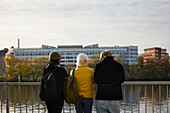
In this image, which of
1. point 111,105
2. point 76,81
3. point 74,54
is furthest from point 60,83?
point 74,54

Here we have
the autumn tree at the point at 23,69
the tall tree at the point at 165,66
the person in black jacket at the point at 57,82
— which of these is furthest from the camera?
the tall tree at the point at 165,66

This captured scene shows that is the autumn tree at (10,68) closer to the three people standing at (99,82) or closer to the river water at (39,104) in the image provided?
the river water at (39,104)

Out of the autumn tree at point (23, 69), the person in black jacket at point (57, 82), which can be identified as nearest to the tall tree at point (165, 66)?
the autumn tree at point (23, 69)

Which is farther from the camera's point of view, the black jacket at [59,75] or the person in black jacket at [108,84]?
the black jacket at [59,75]

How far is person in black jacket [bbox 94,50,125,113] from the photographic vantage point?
577 centimetres

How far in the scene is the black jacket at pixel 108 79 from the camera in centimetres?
576

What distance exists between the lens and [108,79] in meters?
5.78

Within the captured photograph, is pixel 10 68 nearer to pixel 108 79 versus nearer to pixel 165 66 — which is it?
pixel 165 66

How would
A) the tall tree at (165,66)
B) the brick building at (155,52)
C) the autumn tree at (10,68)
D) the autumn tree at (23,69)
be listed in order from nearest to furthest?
the autumn tree at (10,68)
the autumn tree at (23,69)
the tall tree at (165,66)
the brick building at (155,52)

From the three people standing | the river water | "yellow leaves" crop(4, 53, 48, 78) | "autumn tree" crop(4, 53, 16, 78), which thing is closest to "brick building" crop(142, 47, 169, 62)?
A: "yellow leaves" crop(4, 53, 48, 78)

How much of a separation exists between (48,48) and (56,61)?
137 meters

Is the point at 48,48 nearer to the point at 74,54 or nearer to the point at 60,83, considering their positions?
the point at 74,54

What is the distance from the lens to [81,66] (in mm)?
6039

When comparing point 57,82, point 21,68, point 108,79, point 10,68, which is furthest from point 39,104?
point 10,68
